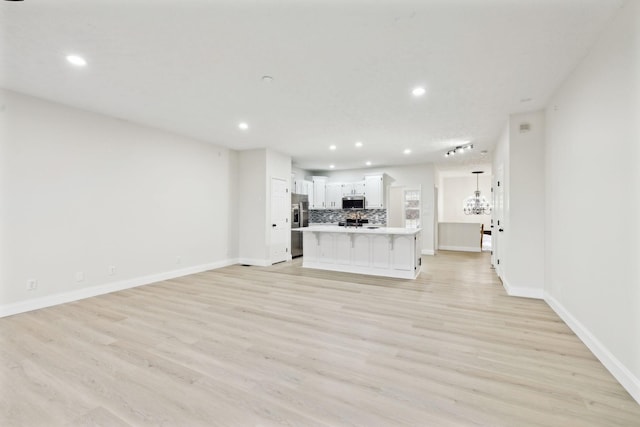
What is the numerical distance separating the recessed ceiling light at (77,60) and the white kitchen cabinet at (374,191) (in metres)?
7.34

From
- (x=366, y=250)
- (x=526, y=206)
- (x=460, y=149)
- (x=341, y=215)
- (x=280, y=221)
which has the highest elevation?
(x=460, y=149)

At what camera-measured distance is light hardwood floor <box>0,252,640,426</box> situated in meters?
1.75

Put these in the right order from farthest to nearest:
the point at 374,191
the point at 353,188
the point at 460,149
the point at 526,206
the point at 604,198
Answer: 1. the point at 353,188
2. the point at 374,191
3. the point at 460,149
4. the point at 526,206
5. the point at 604,198

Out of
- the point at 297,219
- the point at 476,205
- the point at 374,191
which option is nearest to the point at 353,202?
the point at 374,191

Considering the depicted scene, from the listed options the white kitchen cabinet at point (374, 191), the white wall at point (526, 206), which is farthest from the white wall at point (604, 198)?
the white kitchen cabinet at point (374, 191)

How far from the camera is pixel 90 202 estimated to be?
4.18 meters

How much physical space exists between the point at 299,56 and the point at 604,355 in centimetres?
372

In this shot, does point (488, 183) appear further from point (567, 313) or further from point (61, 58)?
point (61, 58)

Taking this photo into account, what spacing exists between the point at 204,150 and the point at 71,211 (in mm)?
2681

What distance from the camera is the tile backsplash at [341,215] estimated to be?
9.27 m

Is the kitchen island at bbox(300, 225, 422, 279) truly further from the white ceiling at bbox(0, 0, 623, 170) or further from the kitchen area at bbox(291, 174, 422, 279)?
the white ceiling at bbox(0, 0, 623, 170)

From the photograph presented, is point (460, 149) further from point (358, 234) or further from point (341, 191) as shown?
point (341, 191)

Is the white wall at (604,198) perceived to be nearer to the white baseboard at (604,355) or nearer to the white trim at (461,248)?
the white baseboard at (604,355)

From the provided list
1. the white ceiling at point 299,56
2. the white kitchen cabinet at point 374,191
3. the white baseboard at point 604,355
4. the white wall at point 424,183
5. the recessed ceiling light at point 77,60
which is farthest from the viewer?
the white kitchen cabinet at point 374,191
